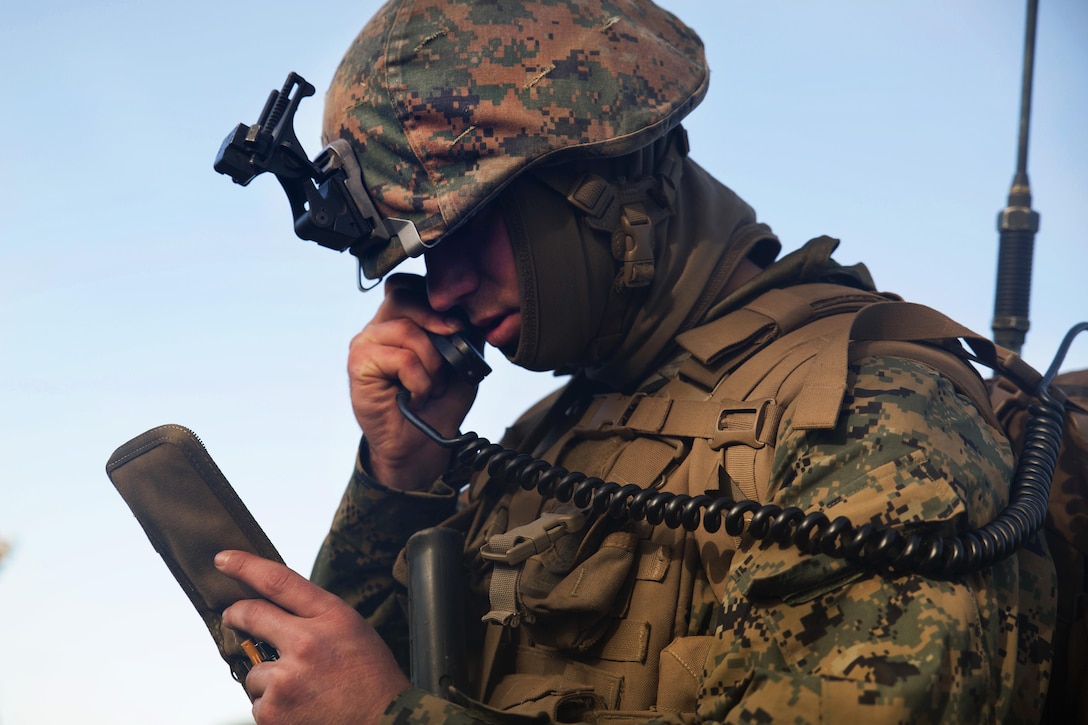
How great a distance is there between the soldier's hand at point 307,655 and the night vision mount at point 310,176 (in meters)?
0.89

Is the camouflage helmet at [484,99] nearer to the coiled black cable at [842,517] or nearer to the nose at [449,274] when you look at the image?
the nose at [449,274]

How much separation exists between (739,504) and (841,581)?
0.26 meters

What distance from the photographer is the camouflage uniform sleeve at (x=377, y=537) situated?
3359 mm

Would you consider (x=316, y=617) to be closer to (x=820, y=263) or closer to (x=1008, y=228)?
(x=820, y=263)

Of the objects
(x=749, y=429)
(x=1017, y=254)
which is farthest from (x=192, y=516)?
(x=1017, y=254)

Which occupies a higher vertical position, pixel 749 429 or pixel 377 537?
pixel 749 429

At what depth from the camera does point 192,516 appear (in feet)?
8.93

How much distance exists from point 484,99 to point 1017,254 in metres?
2.53

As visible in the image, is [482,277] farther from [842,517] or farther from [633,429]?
[842,517]

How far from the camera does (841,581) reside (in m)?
2.01

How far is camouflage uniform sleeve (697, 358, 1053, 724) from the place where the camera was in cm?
184

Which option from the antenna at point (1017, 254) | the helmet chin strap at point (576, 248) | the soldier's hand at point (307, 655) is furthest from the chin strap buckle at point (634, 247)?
the antenna at point (1017, 254)

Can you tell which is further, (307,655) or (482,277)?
(482,277)

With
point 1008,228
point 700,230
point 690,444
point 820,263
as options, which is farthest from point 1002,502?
point 1008,228
